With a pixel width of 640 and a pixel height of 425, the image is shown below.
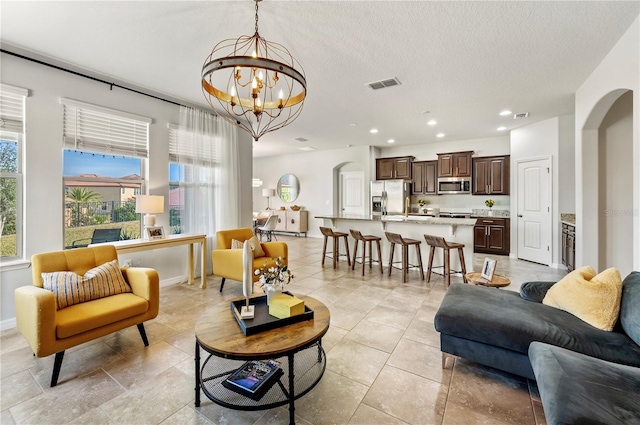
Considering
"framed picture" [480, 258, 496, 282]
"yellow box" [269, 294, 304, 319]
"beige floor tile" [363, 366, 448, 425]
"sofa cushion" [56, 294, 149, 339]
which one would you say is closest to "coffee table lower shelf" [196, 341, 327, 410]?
"yellow box" [269, 294, 304, 319]

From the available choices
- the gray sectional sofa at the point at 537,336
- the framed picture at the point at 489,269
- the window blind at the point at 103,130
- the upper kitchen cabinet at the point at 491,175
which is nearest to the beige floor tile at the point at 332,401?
the gray sectional sofa at the point at 537,336

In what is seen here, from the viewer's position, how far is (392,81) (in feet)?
11.7

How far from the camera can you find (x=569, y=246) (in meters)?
Answer: 4.61

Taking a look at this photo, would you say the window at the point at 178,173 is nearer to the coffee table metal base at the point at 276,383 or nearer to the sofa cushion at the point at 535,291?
the coffee table metal base at the point at 276,383

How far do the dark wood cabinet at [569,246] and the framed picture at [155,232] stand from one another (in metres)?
6.09

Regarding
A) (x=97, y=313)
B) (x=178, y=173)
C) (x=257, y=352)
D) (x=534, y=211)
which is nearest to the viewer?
(x=257, y=352)

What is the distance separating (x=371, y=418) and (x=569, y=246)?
16.0ft

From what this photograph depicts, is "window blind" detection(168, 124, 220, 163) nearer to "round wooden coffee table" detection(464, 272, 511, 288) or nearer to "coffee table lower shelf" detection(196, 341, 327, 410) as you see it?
"coffee table lower shelf" detection(196, 341, 327, 410)

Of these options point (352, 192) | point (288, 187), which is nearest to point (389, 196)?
point (352, 192)

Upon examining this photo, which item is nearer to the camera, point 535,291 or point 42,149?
point 535,291

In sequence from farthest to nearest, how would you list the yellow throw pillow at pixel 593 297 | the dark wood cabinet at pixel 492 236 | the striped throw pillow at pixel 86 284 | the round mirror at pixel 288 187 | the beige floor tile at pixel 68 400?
the round mirror at pixel 288 187, the dark wood cabinet at pixel 492 236, the striped throw pillow at pixel 86 284, the yellow throw pillow at pixel 593 297, the beige floor tile at pixel 68 400

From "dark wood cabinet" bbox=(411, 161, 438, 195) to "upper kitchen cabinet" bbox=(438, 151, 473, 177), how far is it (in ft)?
0.70

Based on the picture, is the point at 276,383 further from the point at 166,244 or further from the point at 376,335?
the point at 166,244

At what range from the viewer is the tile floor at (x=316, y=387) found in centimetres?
166
